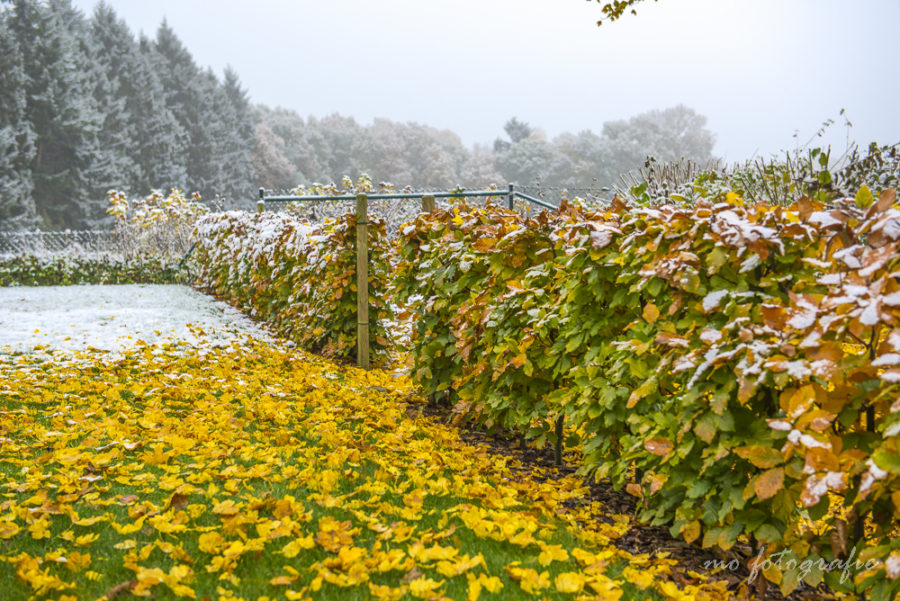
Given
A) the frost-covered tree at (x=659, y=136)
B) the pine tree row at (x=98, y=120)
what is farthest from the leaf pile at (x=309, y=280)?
the frost-covered tree at (x=659, y=136)

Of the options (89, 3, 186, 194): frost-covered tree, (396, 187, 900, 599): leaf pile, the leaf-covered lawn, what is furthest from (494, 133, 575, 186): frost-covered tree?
(396, 187, 900, 599): leaf pile

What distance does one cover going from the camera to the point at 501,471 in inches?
140

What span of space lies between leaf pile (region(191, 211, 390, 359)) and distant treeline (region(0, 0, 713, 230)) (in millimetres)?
18386

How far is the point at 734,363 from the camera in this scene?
2.23m

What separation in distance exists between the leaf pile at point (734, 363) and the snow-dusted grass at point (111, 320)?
189 inches

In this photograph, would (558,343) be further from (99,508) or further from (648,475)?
(99,508)

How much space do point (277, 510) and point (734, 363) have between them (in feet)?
5.81

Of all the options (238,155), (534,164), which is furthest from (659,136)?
(238,155)

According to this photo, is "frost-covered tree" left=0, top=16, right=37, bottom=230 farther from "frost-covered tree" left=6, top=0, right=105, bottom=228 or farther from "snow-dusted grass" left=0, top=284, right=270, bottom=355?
"snow-dusted grass" left=0, top=284, right=270, bottom=355

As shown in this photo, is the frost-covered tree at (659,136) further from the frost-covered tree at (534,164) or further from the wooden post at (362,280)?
the wooden post at (362,280)

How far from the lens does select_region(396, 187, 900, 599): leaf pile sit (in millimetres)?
1837

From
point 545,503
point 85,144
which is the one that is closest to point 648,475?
point 545,503

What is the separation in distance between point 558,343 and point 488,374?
2.53ft

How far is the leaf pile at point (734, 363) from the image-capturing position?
1837mm
